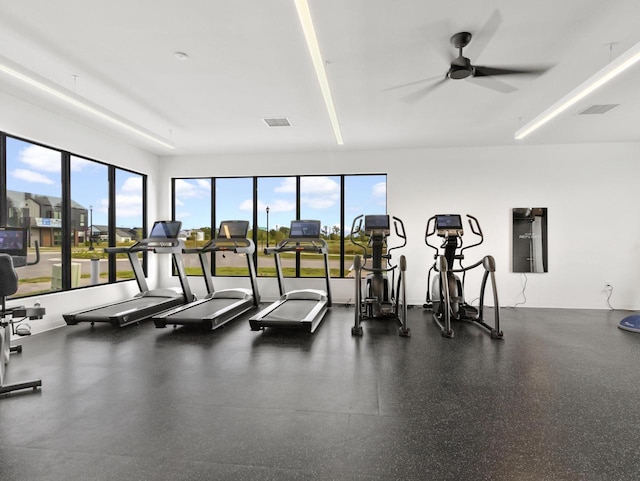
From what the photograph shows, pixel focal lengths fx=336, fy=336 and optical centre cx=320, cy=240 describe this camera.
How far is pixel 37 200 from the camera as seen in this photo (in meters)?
5.08

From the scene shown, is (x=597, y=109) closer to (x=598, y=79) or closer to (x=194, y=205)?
(x=598, y=79)

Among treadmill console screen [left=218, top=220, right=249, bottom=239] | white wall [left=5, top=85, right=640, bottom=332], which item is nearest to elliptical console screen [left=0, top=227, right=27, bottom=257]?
white wall [left=5, top=85, right=640, bottom=332]

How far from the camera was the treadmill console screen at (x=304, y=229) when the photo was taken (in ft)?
21.1

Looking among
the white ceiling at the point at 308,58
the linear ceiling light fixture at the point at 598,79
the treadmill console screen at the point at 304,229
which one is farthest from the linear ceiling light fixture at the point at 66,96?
the linear ceiling light fixture at the point at 598,79

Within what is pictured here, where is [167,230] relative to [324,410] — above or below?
above

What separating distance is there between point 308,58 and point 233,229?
11.8ft

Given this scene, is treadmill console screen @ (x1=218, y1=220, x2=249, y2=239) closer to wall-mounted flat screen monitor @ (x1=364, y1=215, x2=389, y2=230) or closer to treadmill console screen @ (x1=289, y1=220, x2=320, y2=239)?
treadmill console screen @ (x1=289, y1=220, x2=320, y2=239)

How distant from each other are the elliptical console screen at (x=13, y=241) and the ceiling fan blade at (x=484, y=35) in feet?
17.0

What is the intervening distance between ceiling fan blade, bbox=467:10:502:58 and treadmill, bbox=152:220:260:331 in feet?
14.5

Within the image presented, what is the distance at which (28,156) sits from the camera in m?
5.21

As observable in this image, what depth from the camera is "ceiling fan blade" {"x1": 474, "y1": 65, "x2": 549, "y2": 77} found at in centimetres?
370

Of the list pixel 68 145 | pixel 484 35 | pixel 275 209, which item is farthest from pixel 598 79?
pixel 68 145

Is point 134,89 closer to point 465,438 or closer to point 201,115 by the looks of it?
point 201,115

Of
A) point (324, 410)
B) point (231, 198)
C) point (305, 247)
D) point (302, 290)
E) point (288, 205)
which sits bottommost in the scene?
point (324, 410)
